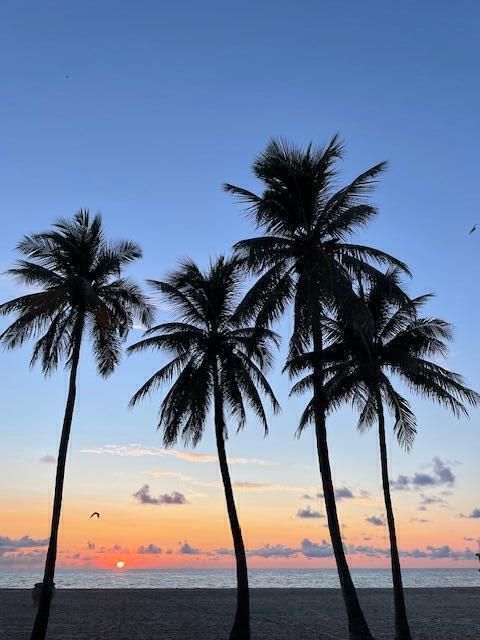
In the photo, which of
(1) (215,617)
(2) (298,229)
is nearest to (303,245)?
(2) (298,229)

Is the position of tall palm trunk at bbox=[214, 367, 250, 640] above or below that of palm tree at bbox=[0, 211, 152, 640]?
below

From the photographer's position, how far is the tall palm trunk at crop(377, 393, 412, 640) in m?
19.6

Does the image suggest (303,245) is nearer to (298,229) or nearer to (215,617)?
(298,229)

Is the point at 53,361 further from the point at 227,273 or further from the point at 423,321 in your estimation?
the point at 423,321

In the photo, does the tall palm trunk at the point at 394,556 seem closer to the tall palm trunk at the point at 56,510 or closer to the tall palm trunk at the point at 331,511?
the tall palm trunk at the point at 331,511

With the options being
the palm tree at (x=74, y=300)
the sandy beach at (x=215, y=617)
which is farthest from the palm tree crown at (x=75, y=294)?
the sandy beach at (x=215, y=617)

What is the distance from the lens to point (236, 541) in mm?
22531

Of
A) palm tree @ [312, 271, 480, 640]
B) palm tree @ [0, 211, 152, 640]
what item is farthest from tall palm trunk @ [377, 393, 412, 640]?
palm tree @ [0, 211, 152, 640]

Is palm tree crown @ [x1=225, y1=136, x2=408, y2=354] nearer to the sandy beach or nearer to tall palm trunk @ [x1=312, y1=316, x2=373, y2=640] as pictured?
tall palm trunk @ [x1=312, y1=316, x2=373, y2=640]

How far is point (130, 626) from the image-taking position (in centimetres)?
2609

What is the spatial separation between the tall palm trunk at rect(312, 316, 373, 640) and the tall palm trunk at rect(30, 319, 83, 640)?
26.2 ft

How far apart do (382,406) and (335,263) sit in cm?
530

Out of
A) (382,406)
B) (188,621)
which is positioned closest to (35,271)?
(382,406)

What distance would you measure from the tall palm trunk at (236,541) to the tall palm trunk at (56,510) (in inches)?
210
